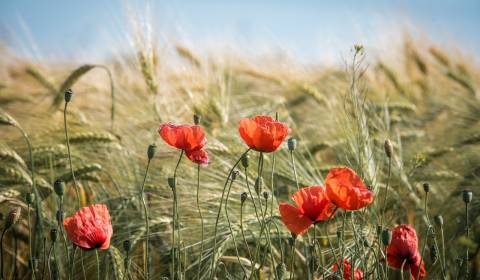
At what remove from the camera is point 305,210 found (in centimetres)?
111

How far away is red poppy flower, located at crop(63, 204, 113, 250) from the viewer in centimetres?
110

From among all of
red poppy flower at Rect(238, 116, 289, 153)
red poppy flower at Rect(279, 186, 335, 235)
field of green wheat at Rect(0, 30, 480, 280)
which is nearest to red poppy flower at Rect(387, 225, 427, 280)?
field of green wheat at Rect(0, 30, 480, 280)

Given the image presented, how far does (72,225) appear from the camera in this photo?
1.11 m

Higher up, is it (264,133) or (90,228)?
(264,133)

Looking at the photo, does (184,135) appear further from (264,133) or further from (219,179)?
(219,179)

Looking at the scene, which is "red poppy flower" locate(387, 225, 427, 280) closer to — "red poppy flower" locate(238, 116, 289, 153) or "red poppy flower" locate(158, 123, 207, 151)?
"red poppy flower" locate(238, 116, 289, 153)

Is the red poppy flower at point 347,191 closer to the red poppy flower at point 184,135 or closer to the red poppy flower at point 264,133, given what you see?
the red poppy flower at point 264,133

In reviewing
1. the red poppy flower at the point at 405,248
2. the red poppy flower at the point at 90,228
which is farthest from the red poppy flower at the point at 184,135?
the red poppy flower at the point at 405,248

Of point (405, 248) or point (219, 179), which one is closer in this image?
point (405, 248)

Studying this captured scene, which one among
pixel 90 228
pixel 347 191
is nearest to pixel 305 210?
pixel 347 191

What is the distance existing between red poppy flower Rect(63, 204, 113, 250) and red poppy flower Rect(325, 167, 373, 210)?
0.41 meters

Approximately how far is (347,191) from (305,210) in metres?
0.10

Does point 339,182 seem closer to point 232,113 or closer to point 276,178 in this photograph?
point 276,178

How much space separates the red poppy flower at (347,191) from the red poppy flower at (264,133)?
4.6 inches
